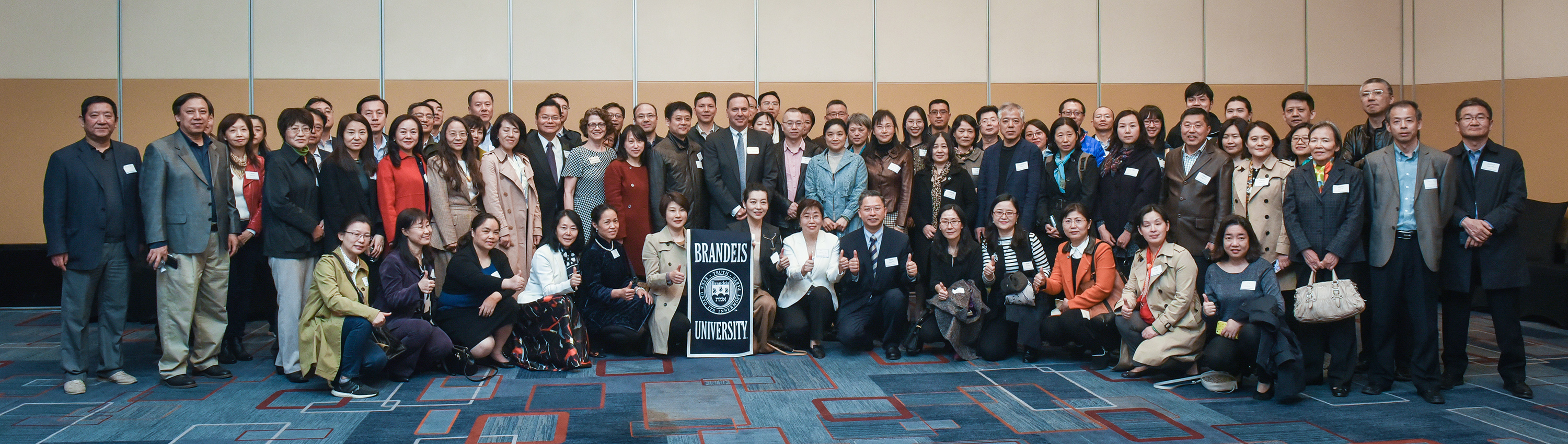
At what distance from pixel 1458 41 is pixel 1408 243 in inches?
205

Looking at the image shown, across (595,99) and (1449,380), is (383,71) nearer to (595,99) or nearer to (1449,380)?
(595,99)

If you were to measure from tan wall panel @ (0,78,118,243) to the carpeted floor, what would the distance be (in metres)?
3.43

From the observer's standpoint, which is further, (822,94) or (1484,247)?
(822,94)

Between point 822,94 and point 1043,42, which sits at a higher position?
point 1043,42

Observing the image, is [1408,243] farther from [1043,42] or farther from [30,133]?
[30,133]

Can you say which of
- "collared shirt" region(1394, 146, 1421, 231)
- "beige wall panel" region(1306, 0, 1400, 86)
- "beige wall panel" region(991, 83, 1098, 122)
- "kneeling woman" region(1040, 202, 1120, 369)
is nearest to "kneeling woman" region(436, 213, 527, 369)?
"kneeling woman" region(1040, 202, 1120, 369)

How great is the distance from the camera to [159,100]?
7.52 meters

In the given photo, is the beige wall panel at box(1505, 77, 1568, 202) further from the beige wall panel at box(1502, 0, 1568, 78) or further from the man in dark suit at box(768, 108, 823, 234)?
the man in dark suit at box(768, 108, 823, 234)

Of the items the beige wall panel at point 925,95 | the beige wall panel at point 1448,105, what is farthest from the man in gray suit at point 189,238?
the beige wall panel at point 1448,105

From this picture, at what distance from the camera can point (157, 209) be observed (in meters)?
4.30

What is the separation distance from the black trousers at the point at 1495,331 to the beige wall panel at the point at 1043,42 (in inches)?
172

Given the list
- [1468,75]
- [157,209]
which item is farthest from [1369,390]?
[157,209]

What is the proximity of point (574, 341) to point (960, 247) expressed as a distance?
226 centimetres

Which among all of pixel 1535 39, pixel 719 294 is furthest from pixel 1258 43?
pixel 719 294
